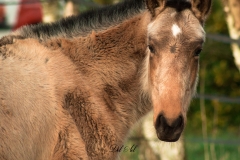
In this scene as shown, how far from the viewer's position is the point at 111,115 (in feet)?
16.5

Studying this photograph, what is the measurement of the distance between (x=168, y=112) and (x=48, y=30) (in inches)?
53.2

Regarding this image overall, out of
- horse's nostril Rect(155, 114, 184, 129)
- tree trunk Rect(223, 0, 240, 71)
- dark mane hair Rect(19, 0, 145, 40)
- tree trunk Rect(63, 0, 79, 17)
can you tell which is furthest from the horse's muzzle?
tree trunk Rect(223, 0, 240, 71)

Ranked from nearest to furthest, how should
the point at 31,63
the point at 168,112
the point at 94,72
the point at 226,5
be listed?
the point at 168,112
the point at 31,63
the point at 94,72
the point at 226,5

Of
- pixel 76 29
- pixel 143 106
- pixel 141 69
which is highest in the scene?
pixel 76 29

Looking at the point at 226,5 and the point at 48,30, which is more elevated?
the point at 48,30

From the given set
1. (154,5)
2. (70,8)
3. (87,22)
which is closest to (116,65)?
(87,22)

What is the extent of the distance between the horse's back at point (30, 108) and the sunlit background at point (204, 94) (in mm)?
766

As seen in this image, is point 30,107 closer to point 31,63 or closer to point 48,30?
point 31,63

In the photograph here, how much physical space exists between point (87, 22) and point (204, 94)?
13.0 ft

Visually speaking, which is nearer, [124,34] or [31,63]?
[31,63]

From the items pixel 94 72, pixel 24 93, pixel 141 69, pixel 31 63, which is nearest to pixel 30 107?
pixel 24 93

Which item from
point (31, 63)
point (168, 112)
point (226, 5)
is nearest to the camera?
point (168, 112)

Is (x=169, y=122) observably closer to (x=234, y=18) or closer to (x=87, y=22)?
(x=87, y=22)

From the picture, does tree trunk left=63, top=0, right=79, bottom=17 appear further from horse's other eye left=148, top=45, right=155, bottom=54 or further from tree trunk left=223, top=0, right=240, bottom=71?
horse's other eye left=148, top=45, right=155, bottom=54
